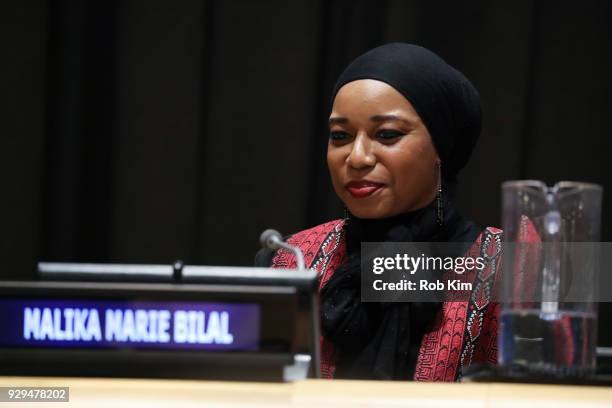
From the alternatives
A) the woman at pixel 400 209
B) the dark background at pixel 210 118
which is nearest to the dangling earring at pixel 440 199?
the woman at pixel 400 209

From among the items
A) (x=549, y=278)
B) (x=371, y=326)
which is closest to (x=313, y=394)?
(x=549, y=278)

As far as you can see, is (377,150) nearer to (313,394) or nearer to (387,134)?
(387,134)

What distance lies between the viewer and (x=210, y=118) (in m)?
2.30

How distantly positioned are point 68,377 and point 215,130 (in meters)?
1.48

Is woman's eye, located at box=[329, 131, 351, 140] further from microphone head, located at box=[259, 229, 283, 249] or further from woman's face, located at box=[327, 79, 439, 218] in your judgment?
microphone head, located at box=[259, 229, 283, 249]

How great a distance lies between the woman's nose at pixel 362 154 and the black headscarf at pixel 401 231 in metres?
0.11

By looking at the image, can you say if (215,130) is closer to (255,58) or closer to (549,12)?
(255,58)

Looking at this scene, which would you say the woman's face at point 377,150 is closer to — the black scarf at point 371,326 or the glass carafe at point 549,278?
the black scarf at point 371,326

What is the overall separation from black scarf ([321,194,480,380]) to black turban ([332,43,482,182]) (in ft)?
0.55

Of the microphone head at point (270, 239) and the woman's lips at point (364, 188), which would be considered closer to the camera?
the microphone head at point (270, 239)

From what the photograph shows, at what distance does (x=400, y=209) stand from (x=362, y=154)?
0.13 meters

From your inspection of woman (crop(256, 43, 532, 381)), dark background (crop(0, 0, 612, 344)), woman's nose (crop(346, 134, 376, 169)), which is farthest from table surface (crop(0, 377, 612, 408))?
dark background (crop(0, 0, 612, 344))

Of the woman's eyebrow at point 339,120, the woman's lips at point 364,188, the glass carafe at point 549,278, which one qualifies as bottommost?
the glass carafe at point 549,278

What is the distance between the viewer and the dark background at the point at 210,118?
224 cm
